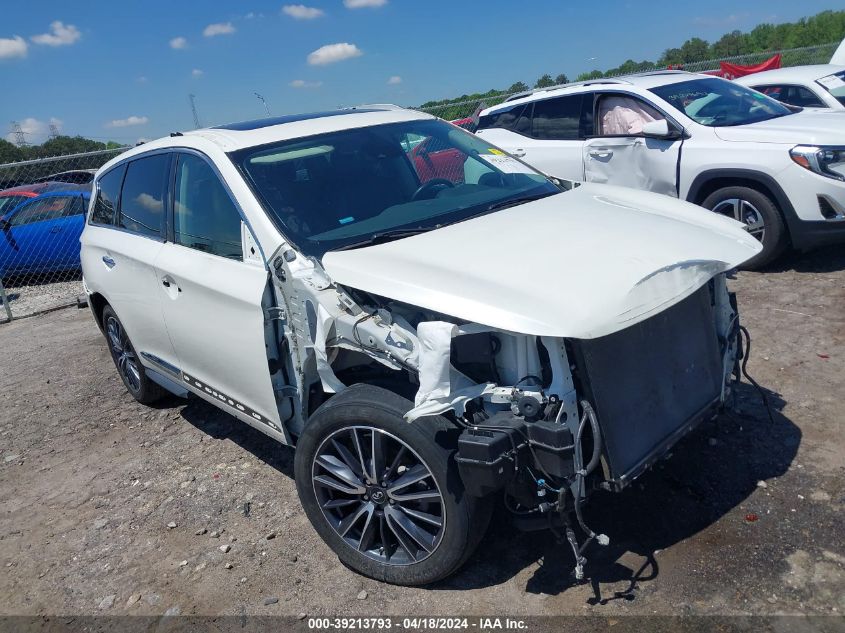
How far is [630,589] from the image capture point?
9.55ft

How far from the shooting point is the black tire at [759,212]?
20.7 feet

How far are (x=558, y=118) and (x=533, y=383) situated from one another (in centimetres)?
591

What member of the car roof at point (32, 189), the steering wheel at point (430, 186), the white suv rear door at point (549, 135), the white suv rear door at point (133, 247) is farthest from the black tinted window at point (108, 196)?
the car roof at point (32, 189)

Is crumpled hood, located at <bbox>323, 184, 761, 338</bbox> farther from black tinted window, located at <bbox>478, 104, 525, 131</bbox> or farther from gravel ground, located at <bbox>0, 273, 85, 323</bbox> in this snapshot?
gravel ground, located at <bbox>0, 273, 85, 323</bbox>

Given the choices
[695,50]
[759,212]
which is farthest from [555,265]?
[695,50]

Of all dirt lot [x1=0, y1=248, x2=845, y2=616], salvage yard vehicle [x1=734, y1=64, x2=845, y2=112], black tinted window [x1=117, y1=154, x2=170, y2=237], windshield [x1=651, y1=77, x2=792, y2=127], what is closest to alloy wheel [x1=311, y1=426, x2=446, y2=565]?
dirt lot [x1=0, y1=248, x2=845, y2=616]

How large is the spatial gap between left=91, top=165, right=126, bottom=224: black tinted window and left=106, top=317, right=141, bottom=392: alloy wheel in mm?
764

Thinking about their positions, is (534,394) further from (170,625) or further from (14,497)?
(14,497)

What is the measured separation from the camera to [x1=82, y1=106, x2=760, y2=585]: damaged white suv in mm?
2650

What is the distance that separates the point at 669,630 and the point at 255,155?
9.65 ft

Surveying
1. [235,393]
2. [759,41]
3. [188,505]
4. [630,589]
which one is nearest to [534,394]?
[630,589]

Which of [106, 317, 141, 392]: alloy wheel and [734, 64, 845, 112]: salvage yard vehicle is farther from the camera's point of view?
[734, 64, 845, 112]: salvage yard vehicle

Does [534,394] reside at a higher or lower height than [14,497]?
higher

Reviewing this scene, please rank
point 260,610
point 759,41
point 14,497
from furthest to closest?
1. point 759,41
2. point 14,497
3. point 260,610
